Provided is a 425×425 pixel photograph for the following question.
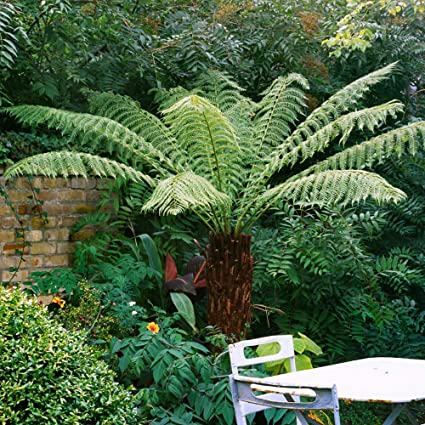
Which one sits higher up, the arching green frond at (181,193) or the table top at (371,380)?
the arching green frond at (181,193)

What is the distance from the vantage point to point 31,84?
5.20 metres

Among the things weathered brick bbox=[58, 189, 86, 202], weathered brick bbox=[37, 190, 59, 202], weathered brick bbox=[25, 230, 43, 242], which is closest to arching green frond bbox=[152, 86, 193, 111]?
weathered brick bbox=[58, 189, 86, 202]

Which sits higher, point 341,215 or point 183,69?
point 183,69

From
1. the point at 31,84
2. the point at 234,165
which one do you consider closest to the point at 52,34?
the point at 31,84

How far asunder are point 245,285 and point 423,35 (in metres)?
3.79

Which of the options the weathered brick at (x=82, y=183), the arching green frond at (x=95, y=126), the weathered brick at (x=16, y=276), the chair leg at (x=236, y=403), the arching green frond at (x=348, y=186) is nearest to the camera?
the chair leg at (x=236, y=403)

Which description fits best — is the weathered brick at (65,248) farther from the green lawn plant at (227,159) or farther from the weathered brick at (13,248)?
the green lawn plant at (227,159)

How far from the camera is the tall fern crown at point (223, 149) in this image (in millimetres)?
3980

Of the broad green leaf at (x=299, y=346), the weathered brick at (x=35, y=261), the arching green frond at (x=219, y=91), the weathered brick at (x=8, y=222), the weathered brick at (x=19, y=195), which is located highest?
the arching green frond at (x=219, y=91)

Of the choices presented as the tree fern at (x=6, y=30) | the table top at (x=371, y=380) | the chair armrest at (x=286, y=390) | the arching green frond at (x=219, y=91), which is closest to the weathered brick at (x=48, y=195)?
the tree fern at (x=6, y=30)

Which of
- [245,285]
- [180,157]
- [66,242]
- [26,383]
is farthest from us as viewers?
[66,242]

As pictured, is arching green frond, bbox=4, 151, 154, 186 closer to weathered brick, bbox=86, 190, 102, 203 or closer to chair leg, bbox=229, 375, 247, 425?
weathered brick, bbox=86, 190, 102, 203

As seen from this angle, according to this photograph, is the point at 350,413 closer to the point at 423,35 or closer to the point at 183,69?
the point at 183,69

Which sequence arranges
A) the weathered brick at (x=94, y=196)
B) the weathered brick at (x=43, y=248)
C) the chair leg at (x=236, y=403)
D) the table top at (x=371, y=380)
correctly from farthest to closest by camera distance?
the weathered brick at (x=94, y=196) < the weathered brick at (x=43, y=248) < the chair leg at (x=236, y=403) < the table top at (x=371, y=380)
